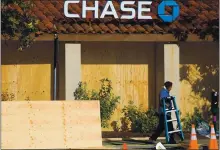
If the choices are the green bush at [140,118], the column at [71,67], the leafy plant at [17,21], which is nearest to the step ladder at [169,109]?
the green bush at [140,118]

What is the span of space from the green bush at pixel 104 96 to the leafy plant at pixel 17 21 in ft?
9.83

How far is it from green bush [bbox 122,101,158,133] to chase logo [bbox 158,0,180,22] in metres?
3.12

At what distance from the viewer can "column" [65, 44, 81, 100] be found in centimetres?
2506

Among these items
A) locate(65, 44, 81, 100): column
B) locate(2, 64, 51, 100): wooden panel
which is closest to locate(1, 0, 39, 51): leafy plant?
locate(65, 44, 81, 100): column

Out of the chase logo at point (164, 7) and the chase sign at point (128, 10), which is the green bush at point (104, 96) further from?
the chase logo at point (164, 7)

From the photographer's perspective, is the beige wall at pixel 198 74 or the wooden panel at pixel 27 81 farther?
the beige wall at pixel 198 74

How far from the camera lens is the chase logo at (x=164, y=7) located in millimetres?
25547

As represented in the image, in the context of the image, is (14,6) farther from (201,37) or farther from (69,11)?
(201,37)

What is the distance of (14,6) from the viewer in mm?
21391

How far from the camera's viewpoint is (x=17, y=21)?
21281 mm

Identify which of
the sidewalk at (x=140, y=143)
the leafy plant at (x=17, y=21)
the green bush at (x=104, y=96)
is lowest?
the sidewalk at (x=140, y=143)

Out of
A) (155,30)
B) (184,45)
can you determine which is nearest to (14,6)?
(155,30)

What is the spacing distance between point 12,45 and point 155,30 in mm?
4813

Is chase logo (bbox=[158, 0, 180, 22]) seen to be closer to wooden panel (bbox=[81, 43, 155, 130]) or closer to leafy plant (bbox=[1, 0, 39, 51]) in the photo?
wooden panel (bbox=[81, 43, 155, 130])
